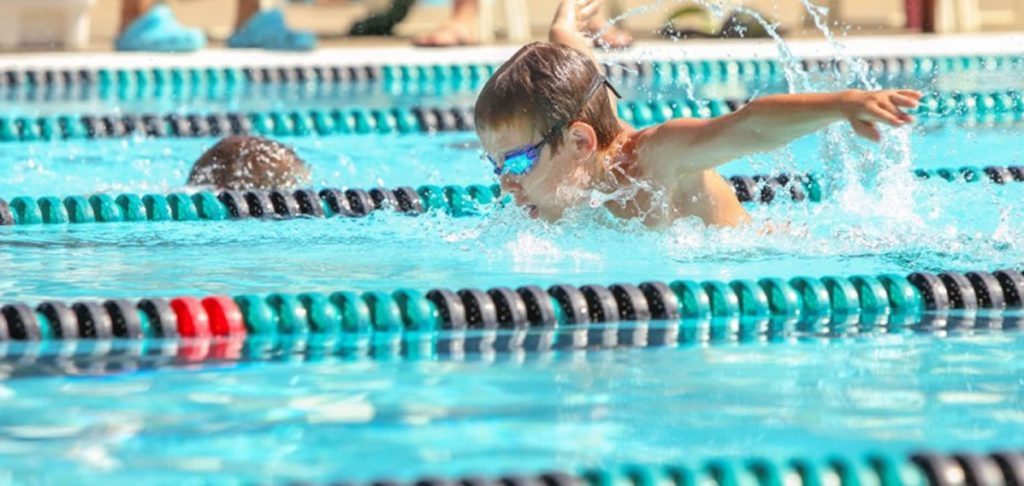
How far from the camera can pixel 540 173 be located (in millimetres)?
3881

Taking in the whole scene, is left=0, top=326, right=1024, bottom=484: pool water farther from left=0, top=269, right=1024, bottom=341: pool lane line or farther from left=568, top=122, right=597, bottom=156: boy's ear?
left=568, top=122, right=597, bottom=156: boy's ear

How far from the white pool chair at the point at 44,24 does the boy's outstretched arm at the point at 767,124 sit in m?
6.58

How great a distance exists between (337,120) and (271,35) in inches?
118

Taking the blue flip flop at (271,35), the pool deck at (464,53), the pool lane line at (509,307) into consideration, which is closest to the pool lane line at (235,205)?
the pool lane line at (509,307)

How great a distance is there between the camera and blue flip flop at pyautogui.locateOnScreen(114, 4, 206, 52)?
948cm

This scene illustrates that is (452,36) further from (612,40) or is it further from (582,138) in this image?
(582,138)

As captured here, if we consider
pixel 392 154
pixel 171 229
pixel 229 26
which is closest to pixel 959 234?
pixel 171 229

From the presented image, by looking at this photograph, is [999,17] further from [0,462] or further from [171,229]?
[0,462]

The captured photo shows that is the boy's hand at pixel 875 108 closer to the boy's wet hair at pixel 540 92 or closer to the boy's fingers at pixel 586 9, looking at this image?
the boy's wet hair at pixel 540 92

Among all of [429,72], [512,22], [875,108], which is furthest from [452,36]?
[875,108]

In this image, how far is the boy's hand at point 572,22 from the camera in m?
4.65

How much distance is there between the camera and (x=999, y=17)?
1235 cm

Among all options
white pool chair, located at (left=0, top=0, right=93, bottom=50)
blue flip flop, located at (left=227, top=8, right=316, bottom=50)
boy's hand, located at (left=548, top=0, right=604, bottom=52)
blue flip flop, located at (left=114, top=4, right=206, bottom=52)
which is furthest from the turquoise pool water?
white pool chair, located at (left=0, top=0, right=93, bottom=50)

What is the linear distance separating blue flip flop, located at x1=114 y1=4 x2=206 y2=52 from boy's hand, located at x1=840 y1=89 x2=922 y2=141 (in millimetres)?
6687
